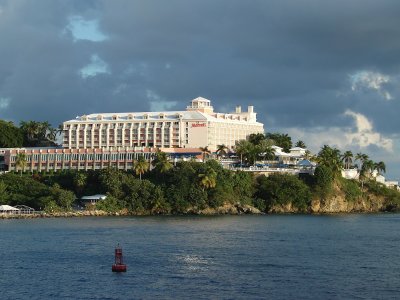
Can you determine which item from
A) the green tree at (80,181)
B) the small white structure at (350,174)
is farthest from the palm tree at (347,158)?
the green tree at (80,181)

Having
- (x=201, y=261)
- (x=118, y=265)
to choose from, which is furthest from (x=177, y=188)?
(x=118, y=265)

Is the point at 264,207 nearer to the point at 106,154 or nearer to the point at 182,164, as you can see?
the point at 182,164

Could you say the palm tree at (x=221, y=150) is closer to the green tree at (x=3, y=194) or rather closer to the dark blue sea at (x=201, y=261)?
the green tree at (x=3, y=194)

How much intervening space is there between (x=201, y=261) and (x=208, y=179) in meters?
78.9

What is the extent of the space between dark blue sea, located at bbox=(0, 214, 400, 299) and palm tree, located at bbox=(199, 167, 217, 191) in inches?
1230

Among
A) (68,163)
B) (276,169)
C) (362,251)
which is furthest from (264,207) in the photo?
(362,251)

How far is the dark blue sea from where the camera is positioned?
60.9m

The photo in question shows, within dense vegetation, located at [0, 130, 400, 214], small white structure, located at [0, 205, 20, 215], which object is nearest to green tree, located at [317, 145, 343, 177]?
dense vegetation, located at [0, 130, 400, 214]

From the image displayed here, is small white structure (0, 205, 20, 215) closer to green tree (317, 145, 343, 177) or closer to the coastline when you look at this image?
the coastline

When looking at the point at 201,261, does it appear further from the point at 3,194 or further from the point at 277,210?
the point at 3,194

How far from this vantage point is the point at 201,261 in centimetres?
7681

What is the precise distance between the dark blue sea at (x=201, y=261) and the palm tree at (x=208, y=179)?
102ft

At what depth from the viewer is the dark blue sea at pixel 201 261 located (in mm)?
60938

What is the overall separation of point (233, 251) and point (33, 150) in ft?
389
